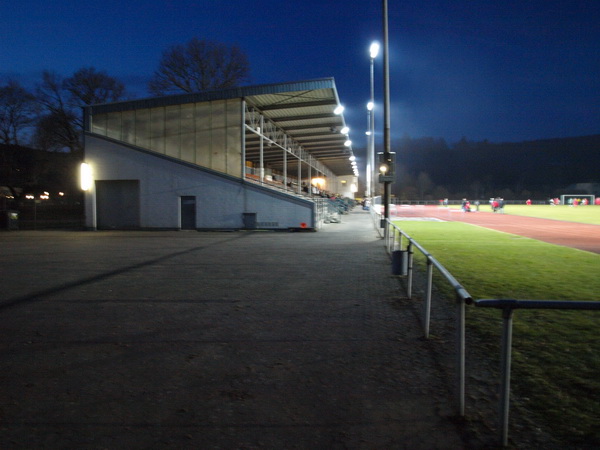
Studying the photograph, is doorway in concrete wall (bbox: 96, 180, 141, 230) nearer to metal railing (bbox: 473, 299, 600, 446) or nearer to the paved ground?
the paved ground

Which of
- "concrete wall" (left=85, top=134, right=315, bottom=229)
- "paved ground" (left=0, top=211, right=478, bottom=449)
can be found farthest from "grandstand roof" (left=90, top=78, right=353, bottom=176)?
"paved ground" (left=0, top=211, right=478, bottom=449)

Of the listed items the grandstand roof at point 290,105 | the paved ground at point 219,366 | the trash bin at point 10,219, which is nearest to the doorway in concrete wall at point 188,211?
the grandstand roof at point 290,105

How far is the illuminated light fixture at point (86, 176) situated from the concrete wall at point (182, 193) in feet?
0.76

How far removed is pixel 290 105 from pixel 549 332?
71.1 ft

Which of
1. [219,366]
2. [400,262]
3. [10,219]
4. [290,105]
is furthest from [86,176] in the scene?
[219,366]

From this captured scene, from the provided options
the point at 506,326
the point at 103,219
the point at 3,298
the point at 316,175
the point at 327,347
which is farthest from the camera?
the point at 316,175

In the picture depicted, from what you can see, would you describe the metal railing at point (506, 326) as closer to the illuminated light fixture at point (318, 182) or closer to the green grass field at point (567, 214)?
the green grass field at point (567, 214)

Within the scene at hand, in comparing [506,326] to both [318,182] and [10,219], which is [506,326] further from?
[318,182]

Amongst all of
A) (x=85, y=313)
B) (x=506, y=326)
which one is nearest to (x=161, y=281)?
(x=85, y=313)

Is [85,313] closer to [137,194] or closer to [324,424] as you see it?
[324,424]

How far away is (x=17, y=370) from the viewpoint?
432cm

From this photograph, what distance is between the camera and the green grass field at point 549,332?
3477mm

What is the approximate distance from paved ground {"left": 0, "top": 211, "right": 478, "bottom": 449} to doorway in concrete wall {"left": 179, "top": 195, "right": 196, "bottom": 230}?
576 inches

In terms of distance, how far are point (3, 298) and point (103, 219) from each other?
1881 cm
